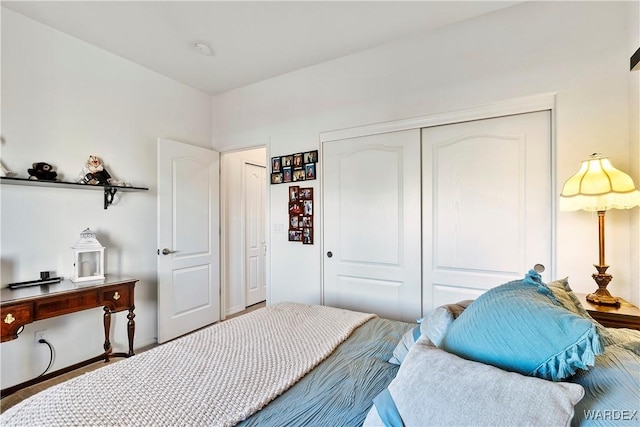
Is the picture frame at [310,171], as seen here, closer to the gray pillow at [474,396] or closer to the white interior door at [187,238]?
the white interior door at [187,238]

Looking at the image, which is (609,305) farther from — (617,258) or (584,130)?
(584,130)

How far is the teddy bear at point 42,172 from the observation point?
2.17 meters

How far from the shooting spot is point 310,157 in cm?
293

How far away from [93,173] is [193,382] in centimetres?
226

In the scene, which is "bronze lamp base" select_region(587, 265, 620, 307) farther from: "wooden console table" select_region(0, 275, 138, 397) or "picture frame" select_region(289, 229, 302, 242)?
"wooden console table" select_region(0, 275, 138, 397)

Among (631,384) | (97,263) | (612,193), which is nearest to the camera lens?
(631,384)

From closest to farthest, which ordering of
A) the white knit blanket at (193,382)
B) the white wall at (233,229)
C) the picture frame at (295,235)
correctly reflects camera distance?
the white knit blanket at (193,382), the picture frame at (295,235), the white wall at (233,229)

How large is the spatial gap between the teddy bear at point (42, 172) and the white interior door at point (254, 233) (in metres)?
Answer: 2.14

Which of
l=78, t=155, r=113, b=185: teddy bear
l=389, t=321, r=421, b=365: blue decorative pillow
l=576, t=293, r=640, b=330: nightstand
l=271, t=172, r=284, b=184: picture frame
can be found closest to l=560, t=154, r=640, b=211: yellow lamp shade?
l=576, t=293, r=640, b=330: nightstand

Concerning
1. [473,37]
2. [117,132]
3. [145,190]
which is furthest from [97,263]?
[473,37]

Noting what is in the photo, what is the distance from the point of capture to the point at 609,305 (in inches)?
61.3

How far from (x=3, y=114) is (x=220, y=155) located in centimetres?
183

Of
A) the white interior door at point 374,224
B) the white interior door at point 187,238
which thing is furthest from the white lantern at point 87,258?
the white interior door at point 374,224

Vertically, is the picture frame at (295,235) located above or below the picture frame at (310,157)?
below
